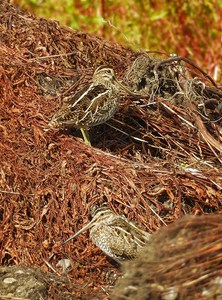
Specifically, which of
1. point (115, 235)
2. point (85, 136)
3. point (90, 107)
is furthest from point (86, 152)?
point (115, 235)

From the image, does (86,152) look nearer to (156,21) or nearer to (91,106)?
(91,106)

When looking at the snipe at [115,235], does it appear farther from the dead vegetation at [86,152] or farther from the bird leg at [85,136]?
the bird leg at [85,136]

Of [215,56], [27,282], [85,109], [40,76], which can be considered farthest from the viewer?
[215,56]

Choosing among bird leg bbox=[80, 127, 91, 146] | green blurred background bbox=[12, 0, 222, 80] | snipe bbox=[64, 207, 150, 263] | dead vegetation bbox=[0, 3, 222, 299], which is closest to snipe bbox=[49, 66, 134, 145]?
bird leg bbox=[80, 127, 91, 146]

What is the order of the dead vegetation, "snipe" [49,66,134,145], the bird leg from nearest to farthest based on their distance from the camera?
the dead vegetation → "snipe" [49,66,134,145] → the bird leg

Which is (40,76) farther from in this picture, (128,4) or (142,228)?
(128,4)

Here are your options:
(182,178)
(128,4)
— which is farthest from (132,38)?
(182,178)

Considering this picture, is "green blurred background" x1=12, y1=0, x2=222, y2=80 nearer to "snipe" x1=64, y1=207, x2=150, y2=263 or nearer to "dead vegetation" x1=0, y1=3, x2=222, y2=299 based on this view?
"dead vegetation" x1=0, y1=3, x2=222, y2=299
